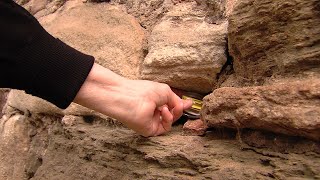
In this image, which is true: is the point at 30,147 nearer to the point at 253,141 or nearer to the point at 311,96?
the point at 253,141

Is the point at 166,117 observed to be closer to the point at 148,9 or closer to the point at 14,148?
the point at 148,9

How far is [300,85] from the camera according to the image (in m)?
0.66

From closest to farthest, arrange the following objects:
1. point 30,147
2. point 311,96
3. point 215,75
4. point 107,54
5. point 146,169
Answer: point 311,96
point 146,169
point 215,75
point 107,54
point 30,147

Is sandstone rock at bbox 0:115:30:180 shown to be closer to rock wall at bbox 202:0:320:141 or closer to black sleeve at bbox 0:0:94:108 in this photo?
black sleeve at bbox 0:0:94:108

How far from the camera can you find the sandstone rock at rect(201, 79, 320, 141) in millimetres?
634

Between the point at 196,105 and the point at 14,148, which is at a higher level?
the point at 196,105

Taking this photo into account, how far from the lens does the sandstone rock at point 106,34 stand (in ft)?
3.69

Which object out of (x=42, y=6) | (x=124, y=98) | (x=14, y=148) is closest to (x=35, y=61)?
(x=124, y=98)

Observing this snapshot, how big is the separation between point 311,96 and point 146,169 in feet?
1.34

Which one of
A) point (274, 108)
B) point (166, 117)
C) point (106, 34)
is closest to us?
point (274, 108)

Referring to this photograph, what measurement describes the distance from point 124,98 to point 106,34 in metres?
0.38

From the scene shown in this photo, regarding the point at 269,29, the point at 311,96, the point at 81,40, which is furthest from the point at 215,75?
the point at 81,40

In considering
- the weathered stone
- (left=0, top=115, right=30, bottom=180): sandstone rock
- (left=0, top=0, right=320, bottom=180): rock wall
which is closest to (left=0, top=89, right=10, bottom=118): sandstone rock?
(left=0, top=0, right=320, bottom=180): rock wall

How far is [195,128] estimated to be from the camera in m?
0.93
